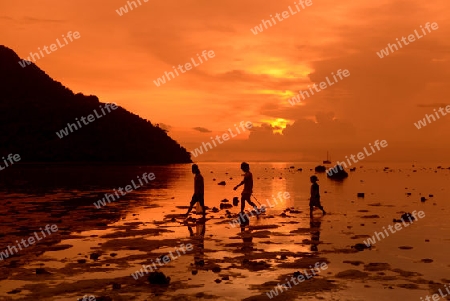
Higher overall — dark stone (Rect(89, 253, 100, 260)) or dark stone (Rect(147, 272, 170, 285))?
dark stone (Rect(89, 253, 100, 260))

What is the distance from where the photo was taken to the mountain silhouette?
148 metres

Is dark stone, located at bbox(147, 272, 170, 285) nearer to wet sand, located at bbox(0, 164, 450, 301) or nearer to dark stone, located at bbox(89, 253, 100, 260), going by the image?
wet sand, located at bbox(0, 164, 450, 301)

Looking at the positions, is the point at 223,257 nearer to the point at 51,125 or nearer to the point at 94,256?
the point at 94,256

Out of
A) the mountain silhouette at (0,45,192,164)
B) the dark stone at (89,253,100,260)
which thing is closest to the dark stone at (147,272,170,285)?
the dark stone at (89,253,100,260)

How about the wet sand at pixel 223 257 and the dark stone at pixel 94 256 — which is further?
the dark stone at pixel 94 256

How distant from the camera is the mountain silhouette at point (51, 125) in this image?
14788cm

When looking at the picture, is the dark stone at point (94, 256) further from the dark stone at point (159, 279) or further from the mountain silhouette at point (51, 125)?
the mountain silhouette at point (51, 125)

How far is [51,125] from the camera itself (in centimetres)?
15738

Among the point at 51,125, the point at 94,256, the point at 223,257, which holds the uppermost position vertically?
the point at 51,125

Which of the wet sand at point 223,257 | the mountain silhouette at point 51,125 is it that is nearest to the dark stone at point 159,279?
the wet sand at point 223,257

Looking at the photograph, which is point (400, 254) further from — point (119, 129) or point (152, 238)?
point (119, 129)

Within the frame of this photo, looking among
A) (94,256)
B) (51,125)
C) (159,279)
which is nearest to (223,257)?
(159,279)

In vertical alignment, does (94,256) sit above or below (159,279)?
above

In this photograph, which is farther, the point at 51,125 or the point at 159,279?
the point at 51,125
